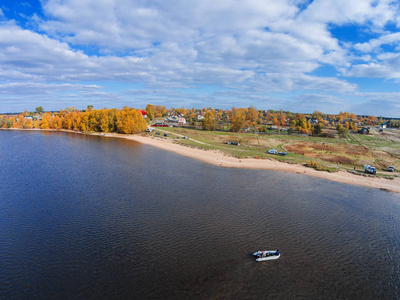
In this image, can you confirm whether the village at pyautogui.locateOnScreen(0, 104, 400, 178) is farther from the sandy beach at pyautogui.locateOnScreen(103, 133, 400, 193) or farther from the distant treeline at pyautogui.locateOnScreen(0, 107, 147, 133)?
the sandy beach at pyautogui.locateOnScreen(103, 133, 400, 193)

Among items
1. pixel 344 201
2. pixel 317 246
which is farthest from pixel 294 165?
pixel 317 246

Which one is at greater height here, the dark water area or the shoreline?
the shoreline

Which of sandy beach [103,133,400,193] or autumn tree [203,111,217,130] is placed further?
autumn tree [203,111,217,130]

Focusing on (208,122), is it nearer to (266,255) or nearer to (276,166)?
(276,166)

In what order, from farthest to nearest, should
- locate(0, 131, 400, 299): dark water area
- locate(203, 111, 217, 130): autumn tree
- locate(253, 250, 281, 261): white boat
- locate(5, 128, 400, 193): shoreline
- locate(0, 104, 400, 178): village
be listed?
1. locate(203, 111, 217, 130): autumn tree
2. locate(0, 104, 400, 178): village
3. locate(5, 128, 400, 193): shoreline
4. locate(253, 250, 281, 261): white boat
5. locate(0, 131, 400, 299): dark water area

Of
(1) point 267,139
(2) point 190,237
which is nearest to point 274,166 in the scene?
(2) point 190,237

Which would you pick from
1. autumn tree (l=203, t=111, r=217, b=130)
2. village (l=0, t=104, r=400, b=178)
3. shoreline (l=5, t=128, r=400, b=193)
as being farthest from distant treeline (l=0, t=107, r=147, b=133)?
shoreline (l=5, t=128, r=400, b=193)

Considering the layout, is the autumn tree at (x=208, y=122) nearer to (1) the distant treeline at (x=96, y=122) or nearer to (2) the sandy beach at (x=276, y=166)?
(1) the distant treeline at (x=96, y=122)
